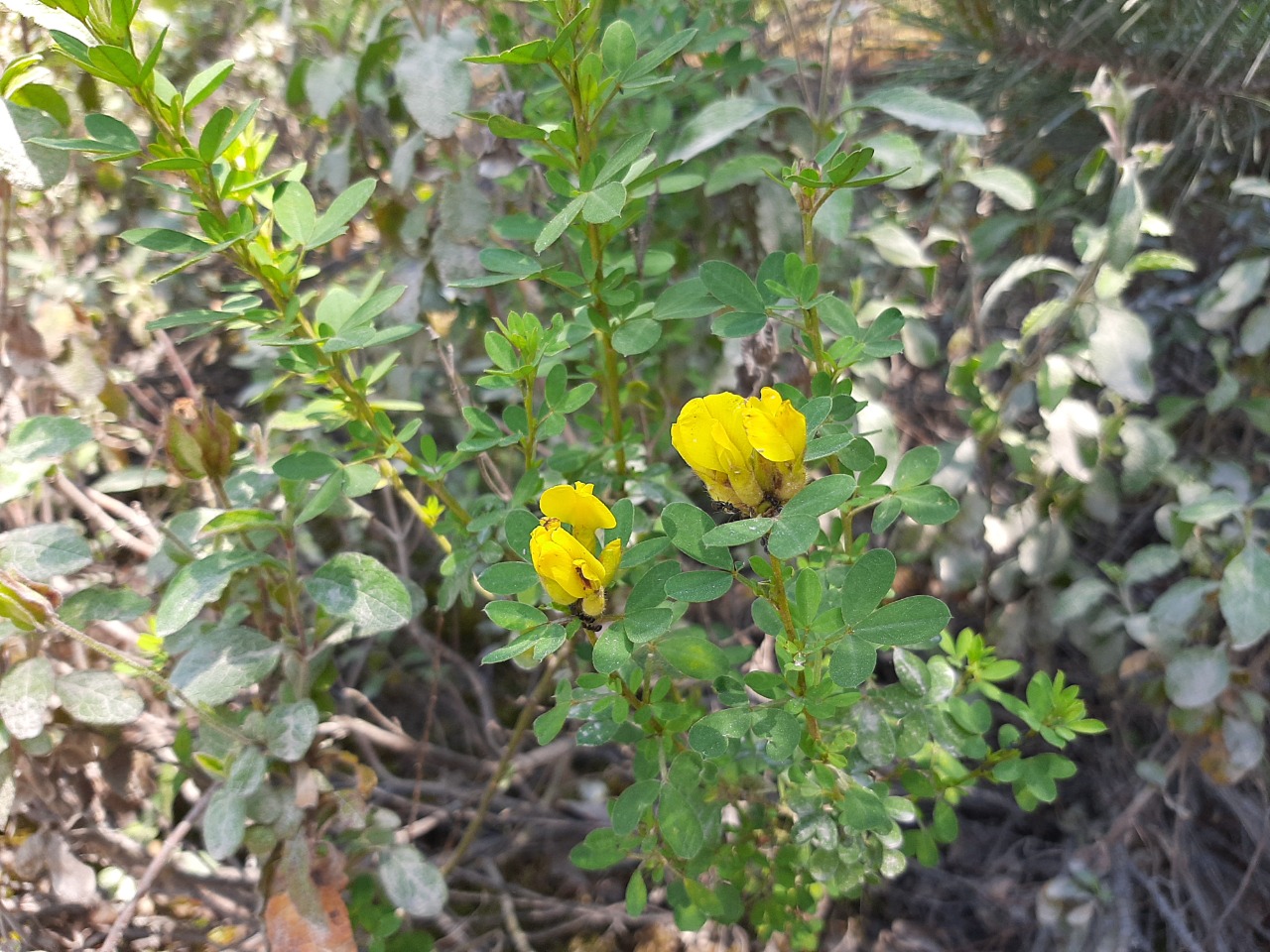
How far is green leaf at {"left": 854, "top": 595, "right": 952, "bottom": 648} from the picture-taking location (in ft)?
2.32

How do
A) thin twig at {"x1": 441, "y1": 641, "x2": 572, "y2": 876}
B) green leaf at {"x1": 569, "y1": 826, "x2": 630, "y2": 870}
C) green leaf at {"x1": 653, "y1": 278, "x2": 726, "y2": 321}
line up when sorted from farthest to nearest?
1. thin twig at {"x1": 441, "y1": 641, "x2": 572, "y2": 876}
2. green leaf at {"x1": 569, "y1": 826, "x2": 630, "y2": 870}
3. green leaf at {"x1": 653, "y1": 278, "x2": 726, "y2": 321}

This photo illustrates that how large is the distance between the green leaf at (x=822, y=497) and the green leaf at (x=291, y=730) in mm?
671

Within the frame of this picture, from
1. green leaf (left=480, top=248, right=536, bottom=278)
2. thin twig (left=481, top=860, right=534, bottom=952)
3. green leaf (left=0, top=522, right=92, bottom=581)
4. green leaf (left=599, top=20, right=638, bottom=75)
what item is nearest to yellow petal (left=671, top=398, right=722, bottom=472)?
green leaf (left=480, top=248, right=536, bottom=278)

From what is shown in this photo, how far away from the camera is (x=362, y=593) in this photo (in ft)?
3.26

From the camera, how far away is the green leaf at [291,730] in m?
1.02

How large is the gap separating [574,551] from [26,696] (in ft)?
2.41

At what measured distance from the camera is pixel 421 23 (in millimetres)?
1463

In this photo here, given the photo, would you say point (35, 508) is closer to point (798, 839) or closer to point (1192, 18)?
point (798, 839)

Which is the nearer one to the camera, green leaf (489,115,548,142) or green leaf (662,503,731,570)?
green leaf (662,503,731,570)

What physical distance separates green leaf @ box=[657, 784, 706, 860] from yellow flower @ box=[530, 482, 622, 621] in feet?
0.75

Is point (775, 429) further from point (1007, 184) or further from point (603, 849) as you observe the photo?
point (1007, 184)

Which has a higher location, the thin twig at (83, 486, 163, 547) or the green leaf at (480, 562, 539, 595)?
the green leaf at (480, 562, 539, 595)

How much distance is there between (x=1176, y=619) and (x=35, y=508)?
1.79 metres

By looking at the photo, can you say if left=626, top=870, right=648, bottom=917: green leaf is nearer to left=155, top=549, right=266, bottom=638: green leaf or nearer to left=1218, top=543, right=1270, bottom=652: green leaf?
left=155, top=549, right=266, bottom=638: green leaf
